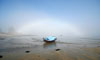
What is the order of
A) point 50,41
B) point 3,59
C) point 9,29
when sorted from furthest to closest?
point 9,29
point 50,41
point 3,59

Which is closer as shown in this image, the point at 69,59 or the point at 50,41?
the point at 69,59

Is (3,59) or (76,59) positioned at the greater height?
(3,59)

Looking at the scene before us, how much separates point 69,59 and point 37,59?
3.59 m

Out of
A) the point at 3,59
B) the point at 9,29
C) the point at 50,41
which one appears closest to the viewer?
the point at 3,59

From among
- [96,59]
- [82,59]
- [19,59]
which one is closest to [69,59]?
[82,59]

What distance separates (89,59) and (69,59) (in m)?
2.24

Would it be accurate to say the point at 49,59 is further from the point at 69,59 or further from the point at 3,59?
the point at 3,59

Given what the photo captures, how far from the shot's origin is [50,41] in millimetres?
22500

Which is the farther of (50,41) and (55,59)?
(50,41)

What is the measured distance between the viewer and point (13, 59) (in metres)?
8.34

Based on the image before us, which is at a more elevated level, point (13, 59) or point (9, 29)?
point (9, 29)

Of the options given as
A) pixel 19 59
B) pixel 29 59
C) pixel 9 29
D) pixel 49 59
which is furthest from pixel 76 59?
pixel 9 29

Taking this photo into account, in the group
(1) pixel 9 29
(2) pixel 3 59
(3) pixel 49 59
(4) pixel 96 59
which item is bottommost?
(4) pixel 96 59

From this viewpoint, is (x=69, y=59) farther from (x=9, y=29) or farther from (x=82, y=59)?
(x=9, y=29)
